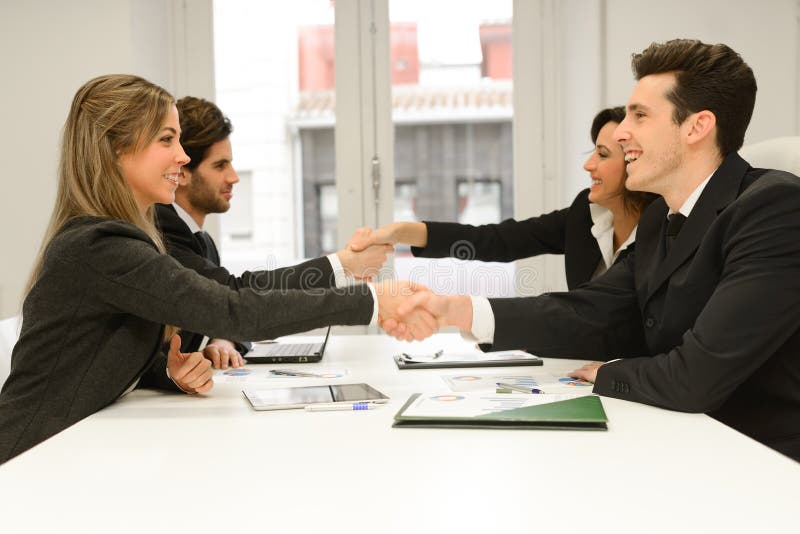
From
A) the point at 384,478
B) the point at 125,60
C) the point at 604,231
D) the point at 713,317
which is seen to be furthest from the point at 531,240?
the point at 125,60

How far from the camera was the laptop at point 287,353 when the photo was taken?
200 cm

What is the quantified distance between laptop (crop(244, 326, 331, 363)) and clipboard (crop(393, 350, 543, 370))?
0.24m

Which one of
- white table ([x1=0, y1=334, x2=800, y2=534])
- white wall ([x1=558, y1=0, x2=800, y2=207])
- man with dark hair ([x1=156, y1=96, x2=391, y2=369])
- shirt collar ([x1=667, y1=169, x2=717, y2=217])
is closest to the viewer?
white table ([x1=0, y1=334, x2=800, y2=534])

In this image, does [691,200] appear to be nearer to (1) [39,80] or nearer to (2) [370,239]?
(2) [370,239]

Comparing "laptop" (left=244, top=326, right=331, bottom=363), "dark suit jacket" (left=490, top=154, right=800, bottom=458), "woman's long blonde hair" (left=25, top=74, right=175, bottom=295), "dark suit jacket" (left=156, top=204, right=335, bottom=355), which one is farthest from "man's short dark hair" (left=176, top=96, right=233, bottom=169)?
"dark suit jacket" (left=490, top=154, right=800, bottom=458)

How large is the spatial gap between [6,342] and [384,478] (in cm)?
119

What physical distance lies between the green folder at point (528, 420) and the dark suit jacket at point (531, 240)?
1431 millimetres

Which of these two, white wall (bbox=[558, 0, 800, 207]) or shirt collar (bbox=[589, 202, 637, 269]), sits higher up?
white wall (bbox=[558, 0, 800, 207])

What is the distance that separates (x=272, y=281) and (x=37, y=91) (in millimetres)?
2134

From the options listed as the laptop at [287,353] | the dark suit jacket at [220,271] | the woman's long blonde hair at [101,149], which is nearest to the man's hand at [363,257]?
the dark suit jacket at [220,271]

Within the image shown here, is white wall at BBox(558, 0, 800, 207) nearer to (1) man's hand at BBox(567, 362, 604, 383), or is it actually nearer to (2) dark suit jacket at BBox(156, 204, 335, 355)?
(2) dark suit jacket at BBox(156, 204, 335, 355)

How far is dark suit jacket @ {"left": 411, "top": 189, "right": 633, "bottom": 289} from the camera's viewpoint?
2637mm

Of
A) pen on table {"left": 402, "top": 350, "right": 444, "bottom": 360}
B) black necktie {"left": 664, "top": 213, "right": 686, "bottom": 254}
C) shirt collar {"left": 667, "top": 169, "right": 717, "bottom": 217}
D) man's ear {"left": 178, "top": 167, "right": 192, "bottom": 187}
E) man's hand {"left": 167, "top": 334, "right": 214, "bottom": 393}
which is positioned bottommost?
pen on table {"left": 402, "top": 350, "right": 444, "bottom": 360}

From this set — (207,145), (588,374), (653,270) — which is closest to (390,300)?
(588,374)
